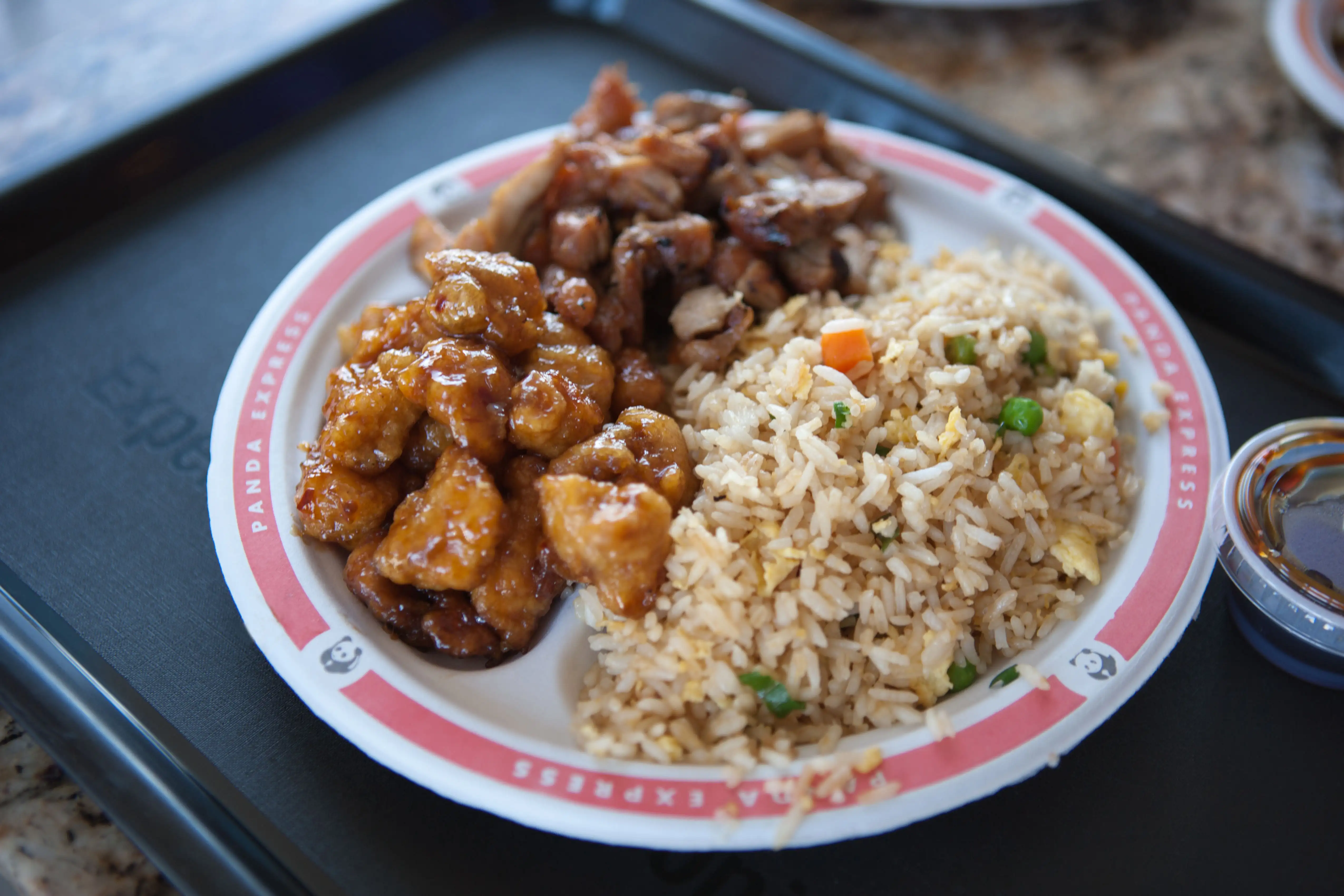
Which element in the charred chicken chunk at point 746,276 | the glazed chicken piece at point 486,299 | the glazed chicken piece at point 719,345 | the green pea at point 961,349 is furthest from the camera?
the charred chicken chunk at point 746,276

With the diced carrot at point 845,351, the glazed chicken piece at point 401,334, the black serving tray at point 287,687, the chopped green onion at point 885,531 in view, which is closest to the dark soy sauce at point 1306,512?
the black serving tray at point 287,687

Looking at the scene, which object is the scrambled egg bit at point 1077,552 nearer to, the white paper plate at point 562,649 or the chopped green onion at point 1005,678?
the white paper plate at point 562,649

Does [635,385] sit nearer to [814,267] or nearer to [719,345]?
[719,345]

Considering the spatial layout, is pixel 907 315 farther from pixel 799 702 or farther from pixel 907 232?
pixel 799 702

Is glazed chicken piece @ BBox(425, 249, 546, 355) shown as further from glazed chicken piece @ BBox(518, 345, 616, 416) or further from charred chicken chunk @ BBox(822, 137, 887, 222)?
charred chicken chunk @ BBox(822, 137, 887, 222)

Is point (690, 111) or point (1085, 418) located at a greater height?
point (690, 111)

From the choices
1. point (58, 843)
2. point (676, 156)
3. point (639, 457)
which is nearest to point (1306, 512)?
point (639, 457)
